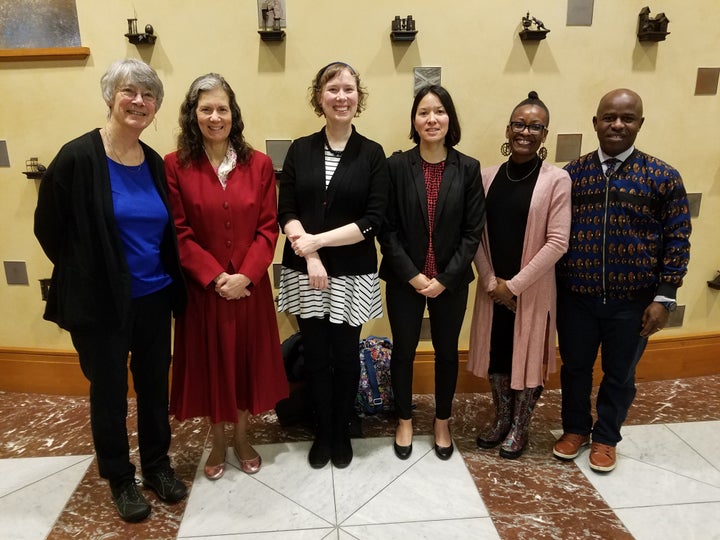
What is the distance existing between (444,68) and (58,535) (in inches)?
94.6

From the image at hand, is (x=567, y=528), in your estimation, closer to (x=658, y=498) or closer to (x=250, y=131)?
(x=658, y=498)

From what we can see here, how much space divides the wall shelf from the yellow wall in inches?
1.2

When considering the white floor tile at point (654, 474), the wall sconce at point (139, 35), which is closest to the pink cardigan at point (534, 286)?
the white floor tile at point (654, 474)

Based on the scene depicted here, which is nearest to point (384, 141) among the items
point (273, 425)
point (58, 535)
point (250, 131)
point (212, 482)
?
point (250, 131)

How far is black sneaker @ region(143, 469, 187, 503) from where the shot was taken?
1834mm

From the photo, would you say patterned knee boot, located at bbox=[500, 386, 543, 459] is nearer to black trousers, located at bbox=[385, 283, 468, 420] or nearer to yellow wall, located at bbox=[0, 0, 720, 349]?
black trousers, located at bbox=[385, 283, 468, 420]

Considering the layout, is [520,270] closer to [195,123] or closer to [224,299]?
[224,299]

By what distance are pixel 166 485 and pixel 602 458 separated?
5.52ft

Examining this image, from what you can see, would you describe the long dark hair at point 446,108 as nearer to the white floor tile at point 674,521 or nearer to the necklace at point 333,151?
the necklace at point 333,151

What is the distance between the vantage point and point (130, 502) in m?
1.76

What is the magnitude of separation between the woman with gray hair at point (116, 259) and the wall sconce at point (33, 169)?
104cm

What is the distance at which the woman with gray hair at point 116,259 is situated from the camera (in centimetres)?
151

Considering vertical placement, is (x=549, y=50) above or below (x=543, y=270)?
above

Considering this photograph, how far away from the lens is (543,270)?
1.87m
